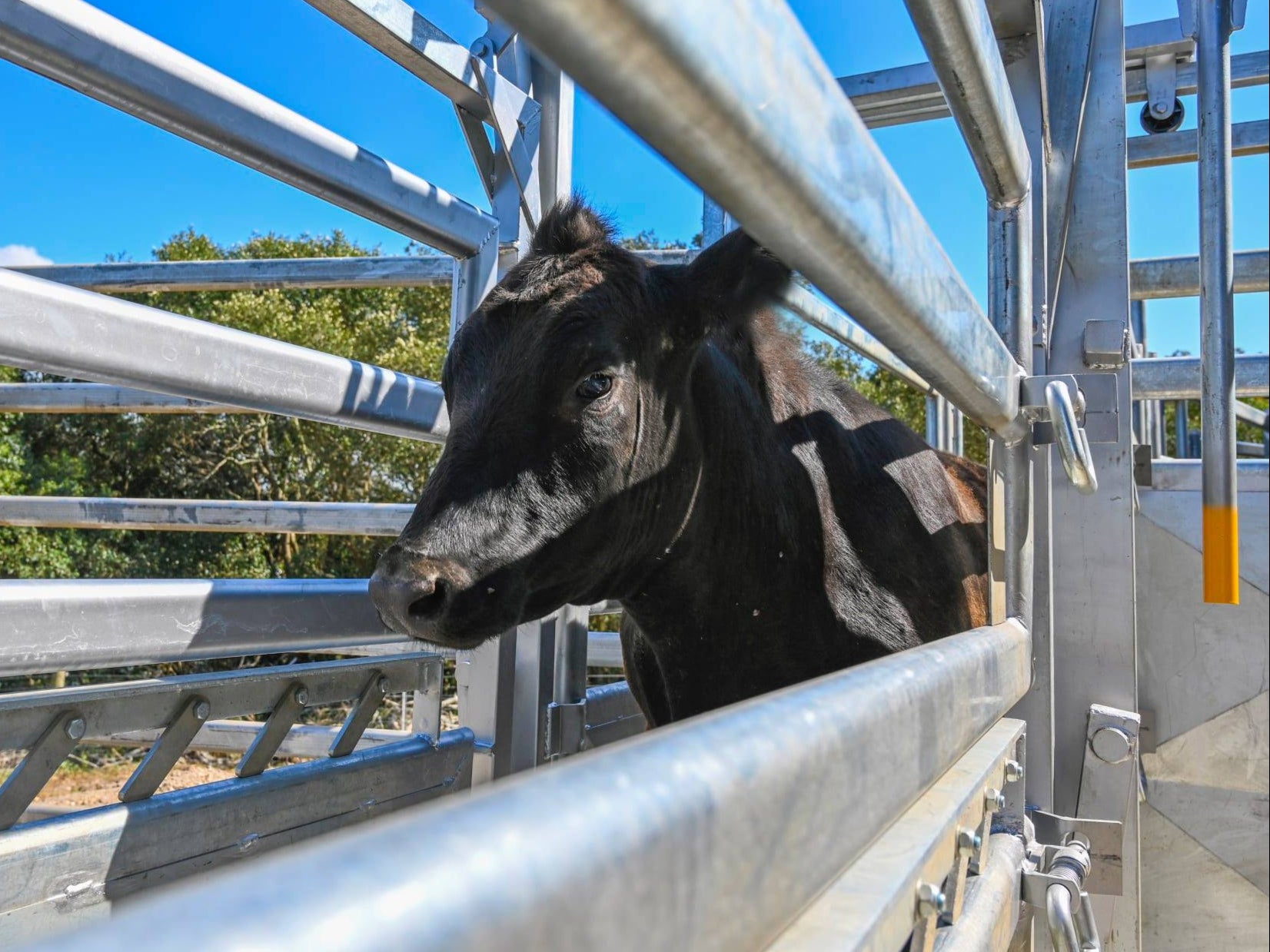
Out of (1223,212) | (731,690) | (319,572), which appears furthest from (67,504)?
(319,572)

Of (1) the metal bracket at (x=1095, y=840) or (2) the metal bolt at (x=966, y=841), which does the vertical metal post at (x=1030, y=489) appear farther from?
(2) the metal bolt at (x=966, y=841)

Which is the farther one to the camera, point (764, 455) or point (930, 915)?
point (764, 455)

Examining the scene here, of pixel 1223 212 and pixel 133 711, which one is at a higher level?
pixel 1223 212

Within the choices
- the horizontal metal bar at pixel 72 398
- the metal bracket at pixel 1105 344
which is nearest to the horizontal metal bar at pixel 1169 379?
the metal bracket at pixel 1105 344

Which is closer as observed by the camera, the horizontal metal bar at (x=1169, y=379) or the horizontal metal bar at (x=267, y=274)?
the horizontal metal bar at (x=267, y=274)

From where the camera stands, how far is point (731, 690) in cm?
249

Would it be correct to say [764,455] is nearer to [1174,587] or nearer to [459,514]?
[459,514]

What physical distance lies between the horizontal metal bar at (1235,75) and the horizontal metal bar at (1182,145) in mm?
189

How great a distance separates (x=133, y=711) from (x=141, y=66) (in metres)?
1.01

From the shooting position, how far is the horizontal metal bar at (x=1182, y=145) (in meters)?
2.94

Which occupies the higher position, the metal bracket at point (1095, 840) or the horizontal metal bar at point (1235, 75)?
the horizontal metal bar at point (1235, 75)

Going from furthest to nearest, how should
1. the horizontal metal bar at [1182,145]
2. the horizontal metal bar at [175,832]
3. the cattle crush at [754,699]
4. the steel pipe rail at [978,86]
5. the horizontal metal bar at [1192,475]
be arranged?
the horizontal metal bar at [1182,145] < the horizontal metal bar at [1192,475] < the horizontal metal bar at [175,832] < the steel pipe rail at [978,86] < the cattle crush at [754,699]

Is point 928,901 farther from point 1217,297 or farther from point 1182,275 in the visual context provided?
point 1182,275

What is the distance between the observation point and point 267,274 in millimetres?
3129
